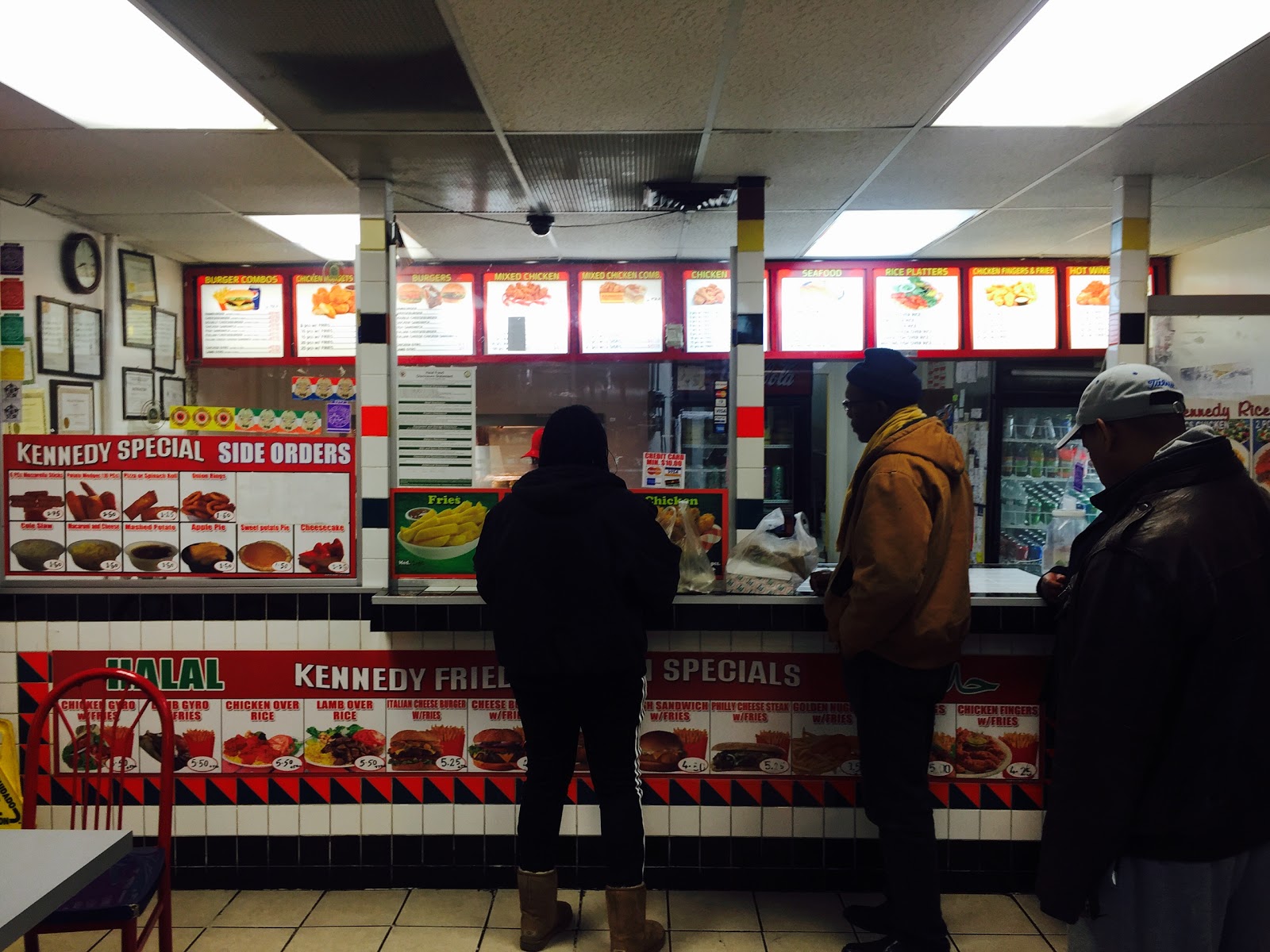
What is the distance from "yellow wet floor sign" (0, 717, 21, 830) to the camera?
3.27 meters

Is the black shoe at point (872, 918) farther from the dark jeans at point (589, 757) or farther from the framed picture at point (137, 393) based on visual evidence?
the framed picture at point (137, 393)

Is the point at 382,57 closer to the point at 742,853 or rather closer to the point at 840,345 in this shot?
the point at 742,853

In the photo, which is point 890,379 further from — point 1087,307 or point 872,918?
point 1087,307

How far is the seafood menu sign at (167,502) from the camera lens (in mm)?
3314

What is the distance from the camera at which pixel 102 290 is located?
4688 millimetres

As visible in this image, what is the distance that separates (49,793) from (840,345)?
14.6ft

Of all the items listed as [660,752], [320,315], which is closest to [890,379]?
[660,752]

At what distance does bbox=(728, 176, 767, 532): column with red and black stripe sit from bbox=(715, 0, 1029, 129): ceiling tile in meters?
0.65

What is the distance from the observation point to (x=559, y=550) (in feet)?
8.39

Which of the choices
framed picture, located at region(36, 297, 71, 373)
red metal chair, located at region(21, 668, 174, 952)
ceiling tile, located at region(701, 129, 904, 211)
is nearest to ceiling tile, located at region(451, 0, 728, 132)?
ceiling tile, located at region(701, 129, 904, 211)

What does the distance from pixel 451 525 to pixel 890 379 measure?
5.58ft

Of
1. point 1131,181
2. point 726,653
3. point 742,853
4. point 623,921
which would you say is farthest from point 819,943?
point 1131,181

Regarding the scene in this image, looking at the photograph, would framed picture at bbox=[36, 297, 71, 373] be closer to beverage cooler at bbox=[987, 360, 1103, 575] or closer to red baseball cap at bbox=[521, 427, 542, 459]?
red baseball cap at bbox=[521, 427, 542, 459]

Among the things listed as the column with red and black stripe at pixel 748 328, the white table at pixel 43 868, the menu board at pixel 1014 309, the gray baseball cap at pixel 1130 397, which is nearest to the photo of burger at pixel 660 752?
the column with red and black stripe at pixel 748 328
